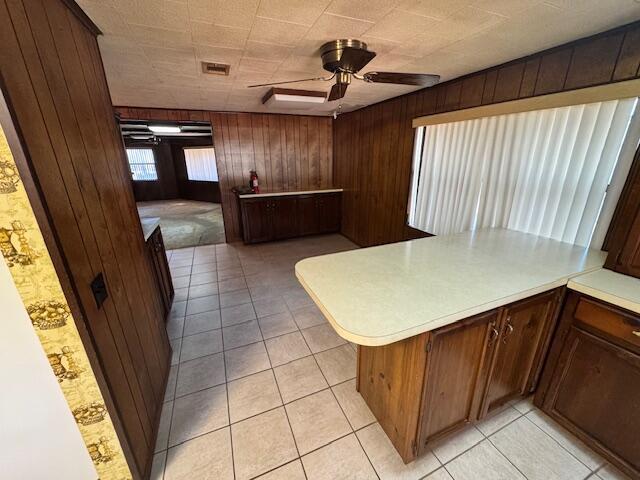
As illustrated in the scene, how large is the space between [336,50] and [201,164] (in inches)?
313

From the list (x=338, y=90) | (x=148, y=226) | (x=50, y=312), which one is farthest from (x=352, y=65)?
(x=148, y=226)

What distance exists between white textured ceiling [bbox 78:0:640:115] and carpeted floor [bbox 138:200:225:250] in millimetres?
3186

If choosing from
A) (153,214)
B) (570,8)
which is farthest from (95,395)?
(153,214)

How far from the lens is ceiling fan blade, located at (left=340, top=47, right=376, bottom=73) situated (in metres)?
1.42

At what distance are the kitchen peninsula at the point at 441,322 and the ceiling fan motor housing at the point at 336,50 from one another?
122 cm

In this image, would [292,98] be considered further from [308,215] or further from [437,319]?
[437,319]

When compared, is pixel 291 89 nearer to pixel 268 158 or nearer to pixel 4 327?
pixel 268 158

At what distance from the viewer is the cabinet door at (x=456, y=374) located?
1123 millimetres

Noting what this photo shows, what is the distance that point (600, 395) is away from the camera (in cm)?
126

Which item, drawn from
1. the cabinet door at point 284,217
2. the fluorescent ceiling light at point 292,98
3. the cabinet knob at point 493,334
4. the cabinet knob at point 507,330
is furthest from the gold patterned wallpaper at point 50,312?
the cabinet door at point 284,217

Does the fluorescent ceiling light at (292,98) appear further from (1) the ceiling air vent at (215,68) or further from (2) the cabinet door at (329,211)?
(2) the cabinet door at (329,211)

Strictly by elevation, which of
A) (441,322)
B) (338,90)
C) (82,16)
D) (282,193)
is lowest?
(441,322)

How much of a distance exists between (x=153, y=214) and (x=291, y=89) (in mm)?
6531

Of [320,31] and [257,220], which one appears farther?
[257,220]
